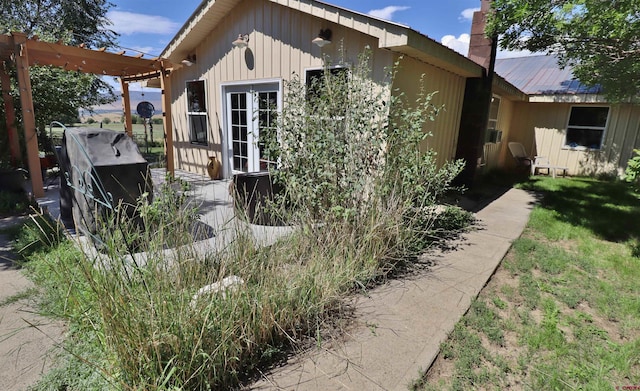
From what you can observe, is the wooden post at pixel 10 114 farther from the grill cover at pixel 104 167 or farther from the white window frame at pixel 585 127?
the white window frame at pixel 585 127

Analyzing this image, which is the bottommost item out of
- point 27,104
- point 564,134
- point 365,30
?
point 564,134

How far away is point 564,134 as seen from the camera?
10148 mm

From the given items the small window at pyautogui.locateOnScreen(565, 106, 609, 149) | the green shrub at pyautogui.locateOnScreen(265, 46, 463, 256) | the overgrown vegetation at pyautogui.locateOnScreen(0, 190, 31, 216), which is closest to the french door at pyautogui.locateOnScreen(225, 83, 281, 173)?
the green shrub at pyautogui.locateOnScreen(265, 46, 463, 256)

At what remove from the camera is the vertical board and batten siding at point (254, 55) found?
17.3 feet

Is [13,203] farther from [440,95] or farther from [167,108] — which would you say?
[440,95]

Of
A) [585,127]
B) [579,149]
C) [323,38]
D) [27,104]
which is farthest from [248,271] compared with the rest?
[585,127]

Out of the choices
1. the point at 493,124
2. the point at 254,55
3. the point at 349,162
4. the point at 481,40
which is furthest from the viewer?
the point at 493,124

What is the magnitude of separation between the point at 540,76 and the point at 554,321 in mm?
11200

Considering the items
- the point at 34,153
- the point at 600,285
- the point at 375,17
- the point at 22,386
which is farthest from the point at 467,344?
the point at 34,153

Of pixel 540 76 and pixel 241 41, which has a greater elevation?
pixel 540 76

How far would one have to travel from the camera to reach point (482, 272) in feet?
11.6

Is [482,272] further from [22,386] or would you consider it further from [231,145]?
[231,145]

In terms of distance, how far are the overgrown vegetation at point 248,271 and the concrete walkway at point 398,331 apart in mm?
187

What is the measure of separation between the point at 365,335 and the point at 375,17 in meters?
3.84
